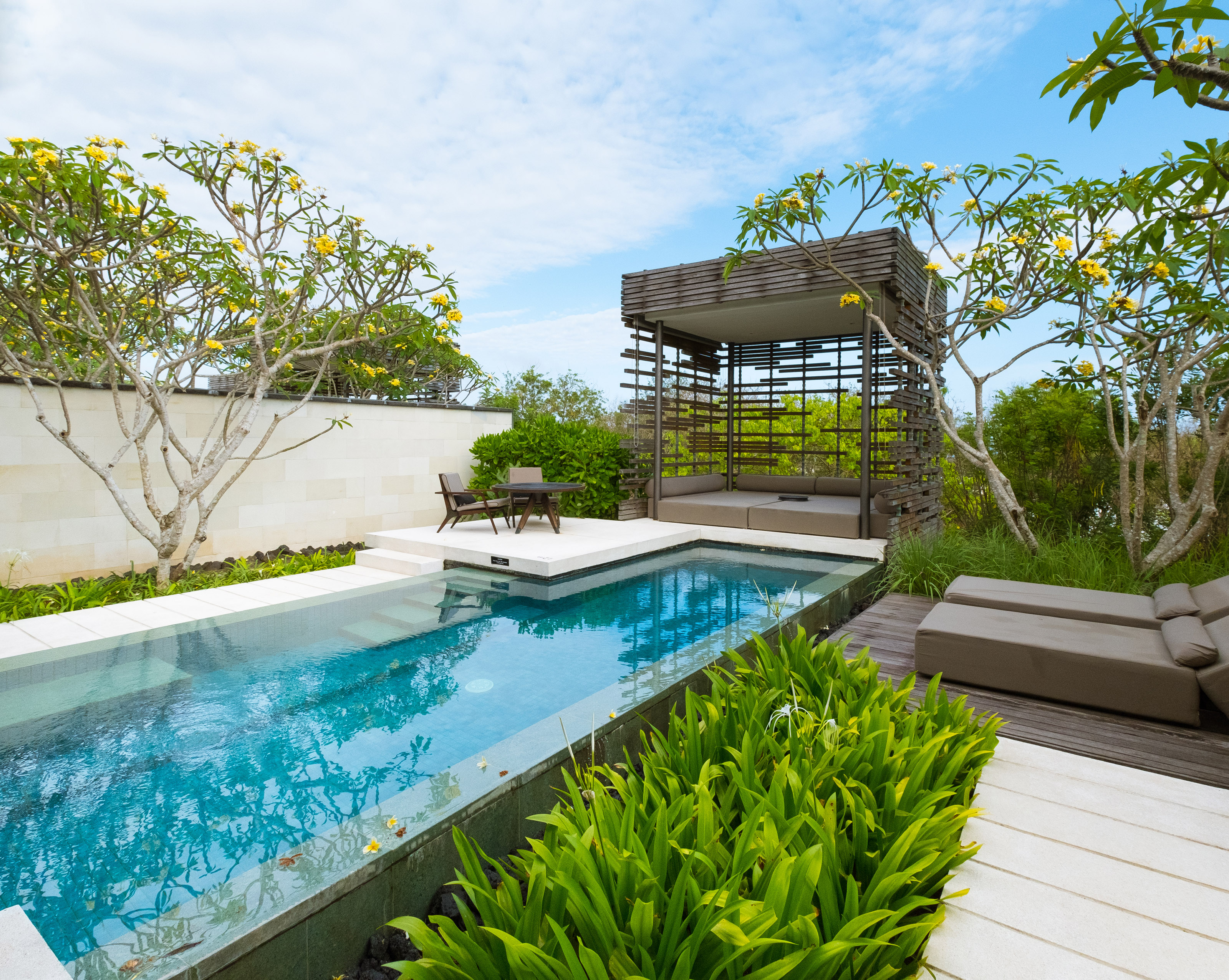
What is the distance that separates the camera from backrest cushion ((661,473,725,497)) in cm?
898

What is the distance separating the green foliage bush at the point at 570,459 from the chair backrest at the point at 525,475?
38 centimetres

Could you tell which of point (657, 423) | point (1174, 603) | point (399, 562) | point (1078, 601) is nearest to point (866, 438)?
point (657, 423)

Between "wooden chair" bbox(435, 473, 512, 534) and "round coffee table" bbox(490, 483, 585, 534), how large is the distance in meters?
0.18

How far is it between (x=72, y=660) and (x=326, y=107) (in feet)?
35.4

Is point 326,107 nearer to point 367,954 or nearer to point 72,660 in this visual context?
point 72,660

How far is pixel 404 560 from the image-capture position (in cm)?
650

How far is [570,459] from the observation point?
29.3 ft

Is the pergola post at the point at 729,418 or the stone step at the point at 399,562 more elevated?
the pergola post at the point at 729,418

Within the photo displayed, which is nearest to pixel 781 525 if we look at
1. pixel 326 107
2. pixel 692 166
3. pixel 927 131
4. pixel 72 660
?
pixel 72 660

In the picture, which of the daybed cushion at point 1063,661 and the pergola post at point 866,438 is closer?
the daybed cushion at point 1063,661

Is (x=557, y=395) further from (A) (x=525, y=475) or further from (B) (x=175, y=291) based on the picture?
(B) (x=175, y=291)

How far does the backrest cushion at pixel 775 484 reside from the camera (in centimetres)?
980

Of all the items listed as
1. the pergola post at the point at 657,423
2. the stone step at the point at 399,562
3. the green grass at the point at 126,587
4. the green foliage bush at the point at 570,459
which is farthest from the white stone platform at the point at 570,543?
the green grass at the point at 126,587

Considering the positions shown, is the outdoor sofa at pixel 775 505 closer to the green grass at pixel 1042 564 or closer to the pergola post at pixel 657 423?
the pergola post at pixel 657 423
